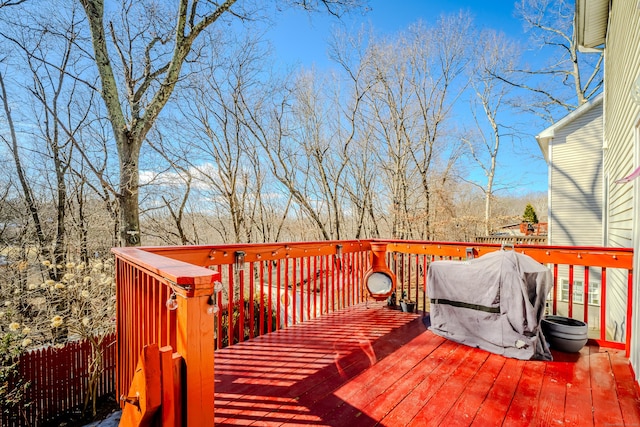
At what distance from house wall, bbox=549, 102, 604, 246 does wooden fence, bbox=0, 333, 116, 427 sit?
39.3 feet

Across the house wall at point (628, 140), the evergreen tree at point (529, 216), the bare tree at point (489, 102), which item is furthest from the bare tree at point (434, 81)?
the evergreen tree at point (529, 216)

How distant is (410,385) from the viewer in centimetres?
209

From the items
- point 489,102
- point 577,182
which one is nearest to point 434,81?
point 489,102

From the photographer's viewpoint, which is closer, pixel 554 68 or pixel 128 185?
pixel 128 185

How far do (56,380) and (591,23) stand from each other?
413 inches

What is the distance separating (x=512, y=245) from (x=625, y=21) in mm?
2832

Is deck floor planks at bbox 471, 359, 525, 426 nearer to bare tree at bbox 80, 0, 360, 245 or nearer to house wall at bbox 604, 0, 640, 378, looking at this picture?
house wall at bbox 604, 0, 640, 378

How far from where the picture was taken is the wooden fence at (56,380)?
457cm

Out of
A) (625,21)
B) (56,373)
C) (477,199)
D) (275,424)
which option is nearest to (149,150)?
(56,373)

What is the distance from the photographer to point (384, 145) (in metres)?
12.3

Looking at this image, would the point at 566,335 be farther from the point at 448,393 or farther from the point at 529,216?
the point at 529,216

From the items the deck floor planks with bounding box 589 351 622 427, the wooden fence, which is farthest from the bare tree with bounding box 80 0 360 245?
the deck floor planks with bounding box 589 351 622 427

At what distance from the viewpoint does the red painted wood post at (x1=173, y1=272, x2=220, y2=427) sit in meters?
1.14

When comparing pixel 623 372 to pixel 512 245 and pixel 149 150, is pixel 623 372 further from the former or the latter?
pixel 149 150
